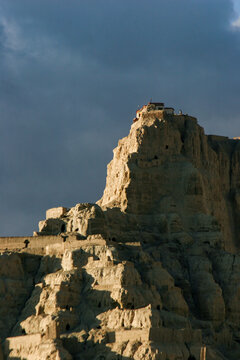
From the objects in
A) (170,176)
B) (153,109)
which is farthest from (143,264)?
(153,109)

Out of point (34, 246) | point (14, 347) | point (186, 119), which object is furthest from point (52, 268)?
point (186, 119)

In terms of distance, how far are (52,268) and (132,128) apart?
25.8 m

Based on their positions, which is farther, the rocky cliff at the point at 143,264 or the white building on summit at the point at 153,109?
the white building on summit at the point at 153,109

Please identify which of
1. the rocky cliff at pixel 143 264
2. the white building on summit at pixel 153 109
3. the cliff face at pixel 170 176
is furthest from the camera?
the white building on summit at pixel 153 109

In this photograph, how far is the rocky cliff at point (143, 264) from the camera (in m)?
87.3

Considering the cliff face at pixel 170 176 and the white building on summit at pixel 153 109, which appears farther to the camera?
the white building on summit at pixel 153 109

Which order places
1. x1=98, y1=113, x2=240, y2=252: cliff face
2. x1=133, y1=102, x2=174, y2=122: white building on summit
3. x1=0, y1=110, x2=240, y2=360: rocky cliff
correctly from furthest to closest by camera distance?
x1=133, y1=102, x2=174, y2=122: white building on summit → x1=98, y1=113, x2=240, y2=252: cliff face → x1=0, y1=110, x2=240, y2=360: rocky cliff

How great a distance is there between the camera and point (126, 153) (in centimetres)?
11831

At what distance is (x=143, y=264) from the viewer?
9862 centimetres

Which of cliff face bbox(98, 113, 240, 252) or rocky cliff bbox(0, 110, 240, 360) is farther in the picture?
cliff face bbox(98, 113, 240, 252)

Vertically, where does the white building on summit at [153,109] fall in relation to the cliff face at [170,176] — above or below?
above

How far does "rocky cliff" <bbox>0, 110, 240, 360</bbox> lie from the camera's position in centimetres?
8731

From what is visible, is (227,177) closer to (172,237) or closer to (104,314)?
(172,237)

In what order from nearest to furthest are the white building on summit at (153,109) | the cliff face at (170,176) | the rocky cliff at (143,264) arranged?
the rocky cliff at (143,264) → the cliff face at (170,176) → the white building on summit at (153,109)
